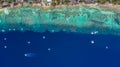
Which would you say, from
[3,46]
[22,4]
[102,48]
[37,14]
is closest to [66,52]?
[102,48]

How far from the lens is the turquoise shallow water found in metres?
19.6

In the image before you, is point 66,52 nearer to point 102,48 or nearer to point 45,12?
point 102,48

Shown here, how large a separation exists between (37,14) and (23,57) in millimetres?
5530

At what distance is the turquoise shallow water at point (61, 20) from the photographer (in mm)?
19578

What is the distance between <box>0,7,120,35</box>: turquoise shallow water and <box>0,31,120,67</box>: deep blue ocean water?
865mm

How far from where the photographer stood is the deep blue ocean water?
15836 millimetres

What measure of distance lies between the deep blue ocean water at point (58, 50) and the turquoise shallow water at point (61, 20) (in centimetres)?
87

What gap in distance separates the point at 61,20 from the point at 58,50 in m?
4.02

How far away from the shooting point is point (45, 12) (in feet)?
71.3

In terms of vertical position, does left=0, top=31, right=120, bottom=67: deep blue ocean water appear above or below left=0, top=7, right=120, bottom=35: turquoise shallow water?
below

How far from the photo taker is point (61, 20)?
67.9 feet

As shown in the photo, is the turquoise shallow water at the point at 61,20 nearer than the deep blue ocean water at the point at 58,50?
No

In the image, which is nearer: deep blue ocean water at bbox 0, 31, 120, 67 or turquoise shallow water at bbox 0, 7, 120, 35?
deep blue ocean water at bbox 0, 31, 120, 67

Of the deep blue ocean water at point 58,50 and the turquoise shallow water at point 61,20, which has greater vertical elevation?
the turquoise shallow water at point 61,20
